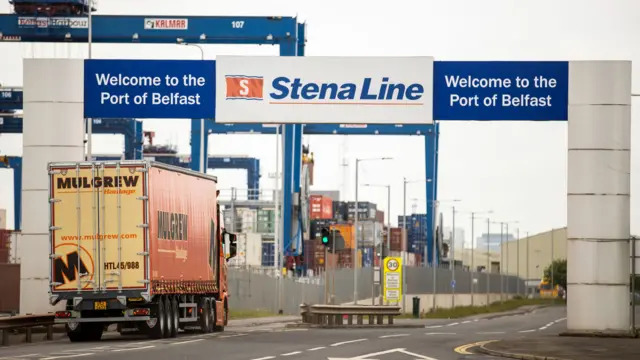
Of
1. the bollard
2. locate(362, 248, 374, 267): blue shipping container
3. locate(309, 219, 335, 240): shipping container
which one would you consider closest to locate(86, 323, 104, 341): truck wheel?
locate(309, 219, 335, 240): shipping container

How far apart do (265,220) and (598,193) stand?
10783 centimetres

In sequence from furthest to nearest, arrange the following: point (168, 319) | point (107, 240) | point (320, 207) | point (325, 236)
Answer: point (320, 207) → point (325, 236) → point (168, 319) → point (107, 240)

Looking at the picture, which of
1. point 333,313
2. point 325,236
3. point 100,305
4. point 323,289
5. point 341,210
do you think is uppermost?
point 341,210

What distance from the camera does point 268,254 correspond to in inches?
5379

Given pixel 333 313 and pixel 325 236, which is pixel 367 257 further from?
pixel 333 313

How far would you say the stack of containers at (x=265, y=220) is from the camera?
5561 inches

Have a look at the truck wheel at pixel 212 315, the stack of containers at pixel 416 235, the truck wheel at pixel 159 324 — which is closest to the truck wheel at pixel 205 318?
the truck wheel at pixel 212 315

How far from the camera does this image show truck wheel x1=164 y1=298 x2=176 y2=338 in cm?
3206

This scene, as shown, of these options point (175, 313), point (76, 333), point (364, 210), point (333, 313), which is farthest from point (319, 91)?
point (364, 210)

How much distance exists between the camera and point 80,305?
99.2 feet

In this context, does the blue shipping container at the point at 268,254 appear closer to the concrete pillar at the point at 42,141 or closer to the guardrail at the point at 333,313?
the guardrail at the point at 333,313

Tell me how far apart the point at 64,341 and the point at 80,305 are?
182 centimetres

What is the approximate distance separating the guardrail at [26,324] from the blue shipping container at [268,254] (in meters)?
101

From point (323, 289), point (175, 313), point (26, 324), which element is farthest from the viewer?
point (323, 289)
